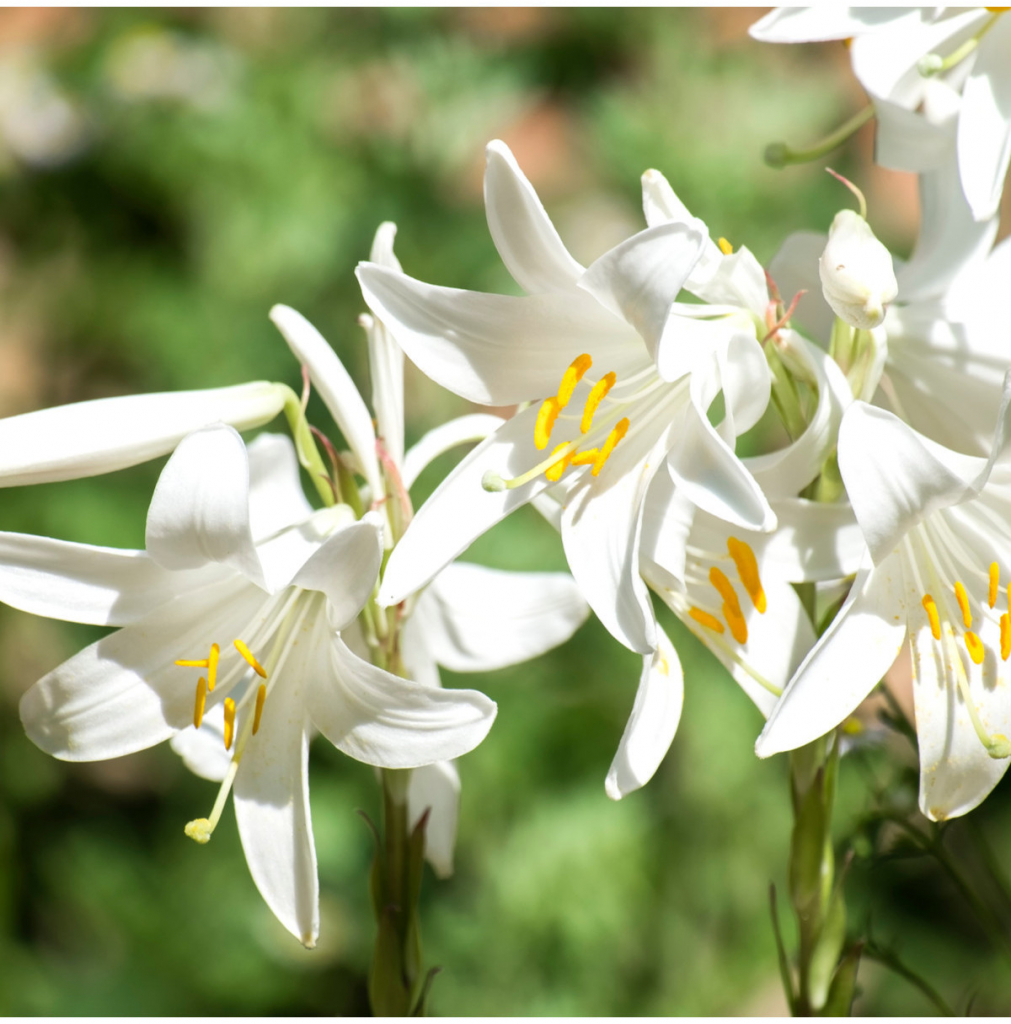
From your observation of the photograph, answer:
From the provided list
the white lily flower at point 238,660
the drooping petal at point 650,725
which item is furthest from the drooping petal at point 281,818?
the drooping petal at point 650,725

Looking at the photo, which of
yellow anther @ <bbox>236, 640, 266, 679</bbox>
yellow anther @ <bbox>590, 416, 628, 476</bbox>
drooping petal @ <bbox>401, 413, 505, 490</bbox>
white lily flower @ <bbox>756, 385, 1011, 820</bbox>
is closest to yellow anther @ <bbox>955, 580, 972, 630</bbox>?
white lily flower @ <bbox>756, 385, 1011, 820</bbox>

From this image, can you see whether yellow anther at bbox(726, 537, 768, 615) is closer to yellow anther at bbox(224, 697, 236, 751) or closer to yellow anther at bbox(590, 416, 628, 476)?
yellow anther at bbox(590, 416, 628, 476)

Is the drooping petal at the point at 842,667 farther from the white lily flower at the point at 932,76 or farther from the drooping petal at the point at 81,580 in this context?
the drooping petal at the point at 81,580

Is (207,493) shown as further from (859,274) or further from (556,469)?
(859,274)

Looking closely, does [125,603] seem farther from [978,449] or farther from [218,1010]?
[218,1010]

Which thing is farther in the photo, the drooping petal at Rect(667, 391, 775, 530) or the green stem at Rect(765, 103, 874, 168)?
the green stem at Rect(765, 103, 874, 168)

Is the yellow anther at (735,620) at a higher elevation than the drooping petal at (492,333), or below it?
below
